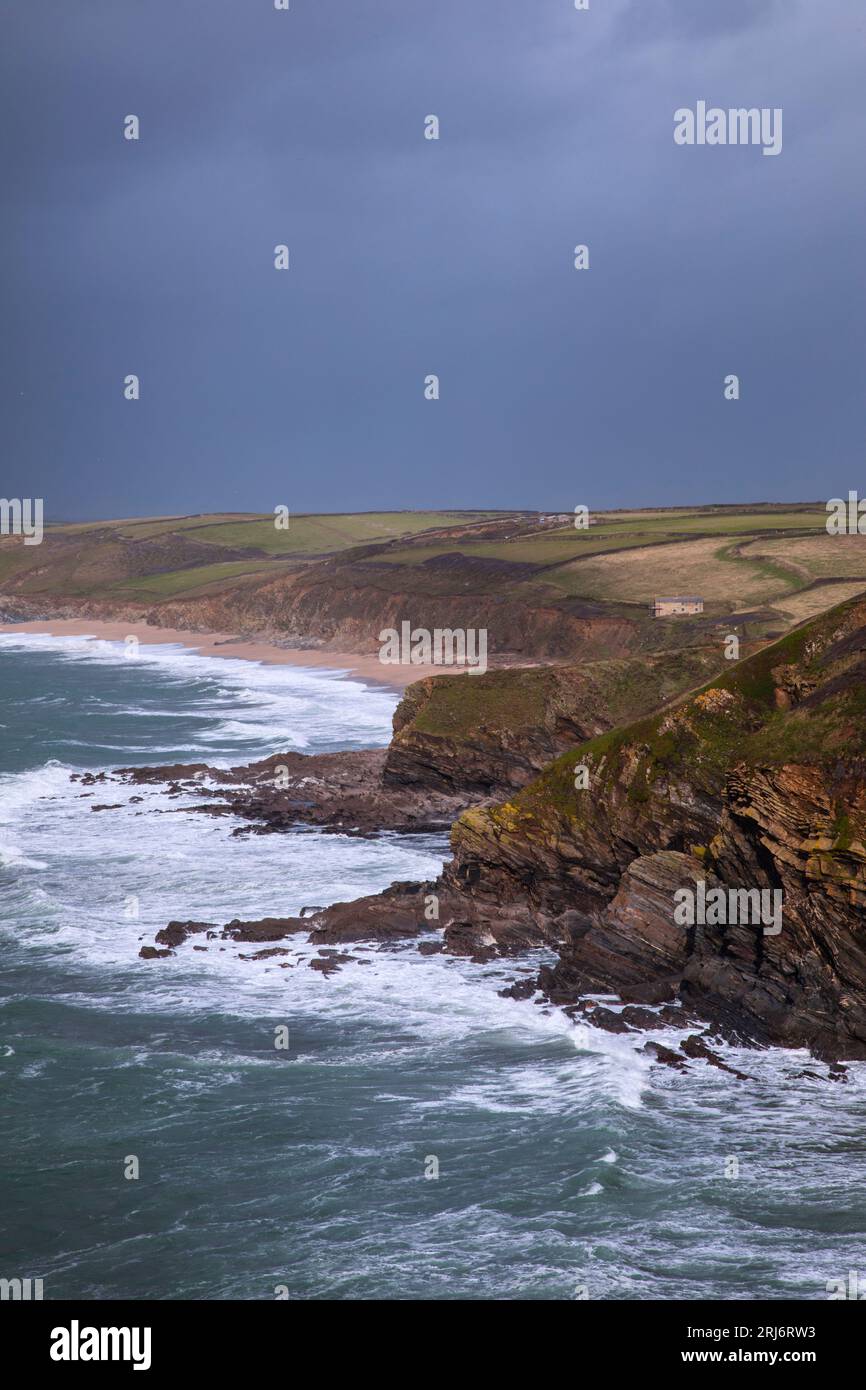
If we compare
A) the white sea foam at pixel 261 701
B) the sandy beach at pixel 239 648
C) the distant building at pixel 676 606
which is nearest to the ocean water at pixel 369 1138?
the white sea foam at pixel 261 701

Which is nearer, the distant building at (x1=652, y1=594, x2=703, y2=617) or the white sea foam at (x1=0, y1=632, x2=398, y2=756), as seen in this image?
the white sea foam at (x1=0, y1=632, x2=398, y2=756)

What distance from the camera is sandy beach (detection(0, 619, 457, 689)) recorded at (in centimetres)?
9944

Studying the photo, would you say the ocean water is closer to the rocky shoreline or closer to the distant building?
the rocky shoreline

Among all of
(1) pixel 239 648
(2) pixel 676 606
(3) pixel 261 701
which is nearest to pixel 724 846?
(3) pixel 261 701

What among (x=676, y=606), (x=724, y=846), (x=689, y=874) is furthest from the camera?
(x=676, y=606)

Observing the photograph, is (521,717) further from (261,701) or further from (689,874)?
(261,701)

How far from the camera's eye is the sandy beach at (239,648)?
326 ft

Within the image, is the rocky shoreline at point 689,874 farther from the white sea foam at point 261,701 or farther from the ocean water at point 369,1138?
the white sea foam at point 261,701

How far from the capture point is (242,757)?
200 ft

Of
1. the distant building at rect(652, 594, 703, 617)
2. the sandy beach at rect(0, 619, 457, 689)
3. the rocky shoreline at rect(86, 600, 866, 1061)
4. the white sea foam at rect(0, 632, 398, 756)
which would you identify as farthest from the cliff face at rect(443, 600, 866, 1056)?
the distant building at rect(652, 594, 703, 617)

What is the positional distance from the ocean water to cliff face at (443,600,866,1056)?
1.96 meters

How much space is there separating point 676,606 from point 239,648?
188 feet

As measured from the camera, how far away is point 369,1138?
2189 centimetres
